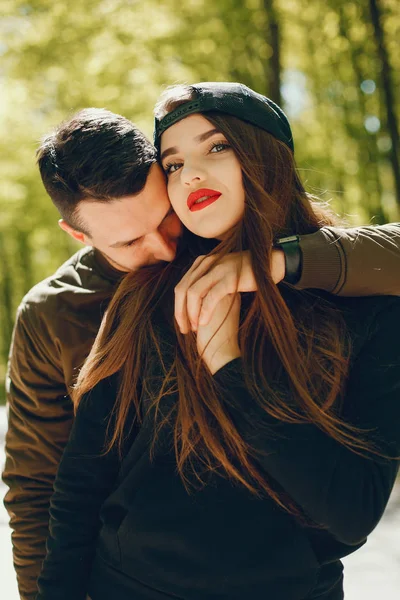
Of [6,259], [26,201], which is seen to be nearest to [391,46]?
[26,201]

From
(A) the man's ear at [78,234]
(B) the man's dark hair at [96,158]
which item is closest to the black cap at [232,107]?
(B) the man's dark hair at [96,158]

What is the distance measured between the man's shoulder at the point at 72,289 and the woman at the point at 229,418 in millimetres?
452

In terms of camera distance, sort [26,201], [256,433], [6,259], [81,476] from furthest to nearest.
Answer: [6,259]
[26,201]
[81,476]
[256,433]

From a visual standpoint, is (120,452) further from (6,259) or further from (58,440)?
(6,259)

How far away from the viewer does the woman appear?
1.70 metres

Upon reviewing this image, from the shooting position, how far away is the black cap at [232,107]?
77.8 inches

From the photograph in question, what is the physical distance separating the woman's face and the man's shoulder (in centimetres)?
71

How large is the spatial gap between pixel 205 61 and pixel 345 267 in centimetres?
952

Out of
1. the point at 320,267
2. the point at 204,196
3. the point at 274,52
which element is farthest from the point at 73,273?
the point at 274,52

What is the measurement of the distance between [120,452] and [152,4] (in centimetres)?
986

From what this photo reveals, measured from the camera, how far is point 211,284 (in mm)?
1855

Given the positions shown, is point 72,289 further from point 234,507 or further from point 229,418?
point 234,507

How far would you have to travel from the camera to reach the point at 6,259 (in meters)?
19.4

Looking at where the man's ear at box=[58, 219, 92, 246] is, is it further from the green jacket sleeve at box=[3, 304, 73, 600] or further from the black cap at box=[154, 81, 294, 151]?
the black cap at box=[154, 81, 294, 151]
